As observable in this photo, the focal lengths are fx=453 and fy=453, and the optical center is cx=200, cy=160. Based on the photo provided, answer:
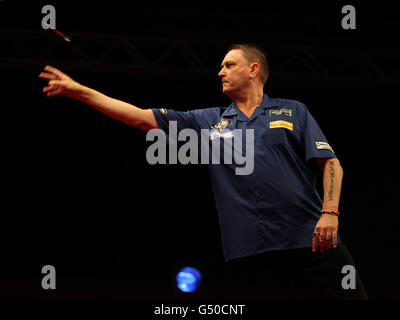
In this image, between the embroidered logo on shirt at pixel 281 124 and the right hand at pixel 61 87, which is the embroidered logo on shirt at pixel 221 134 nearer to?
the embroidered logo on shirt at pixel 281 124

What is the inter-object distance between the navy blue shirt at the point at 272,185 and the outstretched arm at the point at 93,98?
0.26 feet

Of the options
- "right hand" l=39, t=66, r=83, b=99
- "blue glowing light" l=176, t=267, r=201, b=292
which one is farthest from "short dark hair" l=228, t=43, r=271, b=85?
"blue glowing light" l=176, t=267, r=201, b=292

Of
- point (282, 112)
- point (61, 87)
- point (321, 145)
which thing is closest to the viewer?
point (61, 87)

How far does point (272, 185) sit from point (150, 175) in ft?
15.3

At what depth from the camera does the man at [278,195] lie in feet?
6.31

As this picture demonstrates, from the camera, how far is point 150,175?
257 inches

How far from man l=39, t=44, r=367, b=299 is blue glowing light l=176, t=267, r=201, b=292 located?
4.11 metres

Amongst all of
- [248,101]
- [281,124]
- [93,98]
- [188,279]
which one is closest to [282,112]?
[281,124]

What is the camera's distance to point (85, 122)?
6.52 metres

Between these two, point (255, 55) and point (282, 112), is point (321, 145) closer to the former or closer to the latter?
point (282, 112)

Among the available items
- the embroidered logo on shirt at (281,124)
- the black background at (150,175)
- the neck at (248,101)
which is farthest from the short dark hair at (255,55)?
the black background at (150,175)

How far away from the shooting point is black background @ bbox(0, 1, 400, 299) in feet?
20.4

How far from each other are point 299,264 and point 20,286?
4.37m

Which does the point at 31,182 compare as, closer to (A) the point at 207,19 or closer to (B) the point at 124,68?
(B) the point at 124,68
